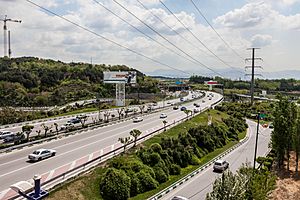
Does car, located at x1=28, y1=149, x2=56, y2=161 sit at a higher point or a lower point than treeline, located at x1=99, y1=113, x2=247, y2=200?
higher

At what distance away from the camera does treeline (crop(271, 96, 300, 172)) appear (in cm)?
4319

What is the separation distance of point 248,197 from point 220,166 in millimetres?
17073

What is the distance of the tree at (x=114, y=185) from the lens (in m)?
25.7

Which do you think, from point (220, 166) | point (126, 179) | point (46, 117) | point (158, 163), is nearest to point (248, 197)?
point (126, 179)

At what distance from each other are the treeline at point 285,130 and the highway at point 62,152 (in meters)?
19.3

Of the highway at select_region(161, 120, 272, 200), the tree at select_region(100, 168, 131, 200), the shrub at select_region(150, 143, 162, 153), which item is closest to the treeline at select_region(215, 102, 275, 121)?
the highway at select_region(161, 120, 272, 200)

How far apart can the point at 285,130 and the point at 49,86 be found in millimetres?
100469

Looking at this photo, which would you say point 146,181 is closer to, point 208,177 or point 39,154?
point 208,177

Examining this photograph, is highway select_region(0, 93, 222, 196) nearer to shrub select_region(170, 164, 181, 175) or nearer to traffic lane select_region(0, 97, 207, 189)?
traffic lane select_region(0, 97, 207, 189)

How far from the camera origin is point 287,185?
1503 inches

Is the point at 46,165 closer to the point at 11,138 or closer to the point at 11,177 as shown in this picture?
the point at 11,177

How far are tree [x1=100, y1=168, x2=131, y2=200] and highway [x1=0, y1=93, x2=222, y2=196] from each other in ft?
19.0

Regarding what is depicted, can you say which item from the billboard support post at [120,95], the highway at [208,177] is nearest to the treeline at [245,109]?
the billboard support post at [120,95]

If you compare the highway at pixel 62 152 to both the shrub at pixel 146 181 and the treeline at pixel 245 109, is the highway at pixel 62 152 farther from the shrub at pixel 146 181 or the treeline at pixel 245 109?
the treeline at pixel 245 109
